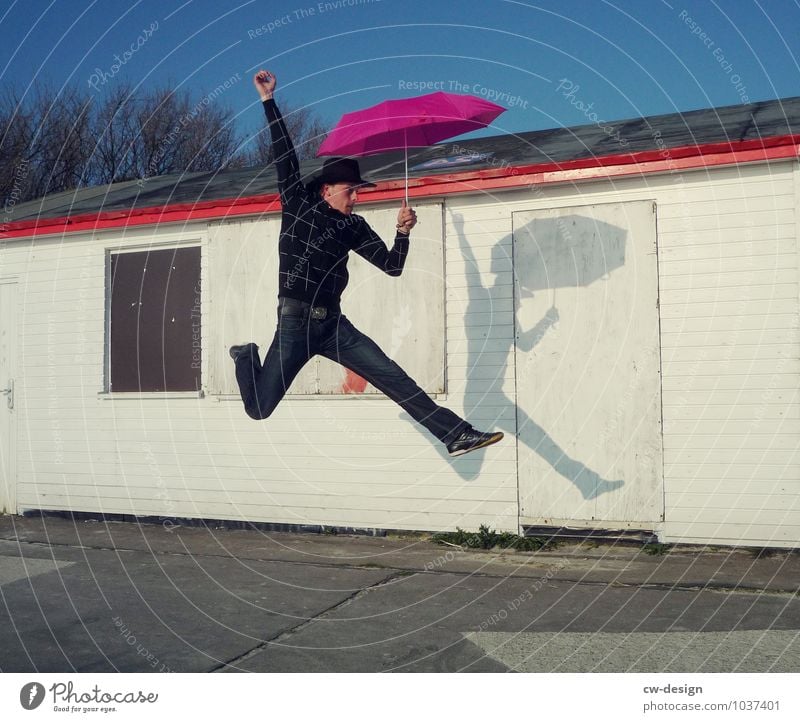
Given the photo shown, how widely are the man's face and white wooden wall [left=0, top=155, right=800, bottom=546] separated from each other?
1.85 meters

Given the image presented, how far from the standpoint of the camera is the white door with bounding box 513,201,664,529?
27.8 ft

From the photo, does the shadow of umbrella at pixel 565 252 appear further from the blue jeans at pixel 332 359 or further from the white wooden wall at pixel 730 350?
the blue jeans at pixel 332 359

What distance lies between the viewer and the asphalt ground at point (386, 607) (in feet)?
17.4

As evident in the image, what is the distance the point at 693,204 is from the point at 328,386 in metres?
4.04

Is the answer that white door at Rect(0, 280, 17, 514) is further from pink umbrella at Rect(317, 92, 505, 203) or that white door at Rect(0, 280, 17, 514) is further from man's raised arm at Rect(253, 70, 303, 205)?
man's raised arm at Rect(253, 70, 303, 205)

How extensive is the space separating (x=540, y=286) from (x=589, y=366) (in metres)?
0.91

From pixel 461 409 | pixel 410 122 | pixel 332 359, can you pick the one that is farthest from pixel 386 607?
pixel 410 122

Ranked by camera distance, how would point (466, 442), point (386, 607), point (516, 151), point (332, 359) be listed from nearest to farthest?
point (386, 607)
point (466, 442)
point (332, 359)
point (516, 151)

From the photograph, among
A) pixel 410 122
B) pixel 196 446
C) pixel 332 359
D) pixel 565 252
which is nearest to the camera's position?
pixel 410 122

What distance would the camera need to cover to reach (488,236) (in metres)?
9.12

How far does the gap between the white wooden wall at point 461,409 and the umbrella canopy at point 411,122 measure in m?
1.78

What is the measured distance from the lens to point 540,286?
8883 mm

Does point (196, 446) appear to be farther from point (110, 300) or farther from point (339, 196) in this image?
point (339, 196)

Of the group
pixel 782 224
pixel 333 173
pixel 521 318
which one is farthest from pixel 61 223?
pixel 782 224
